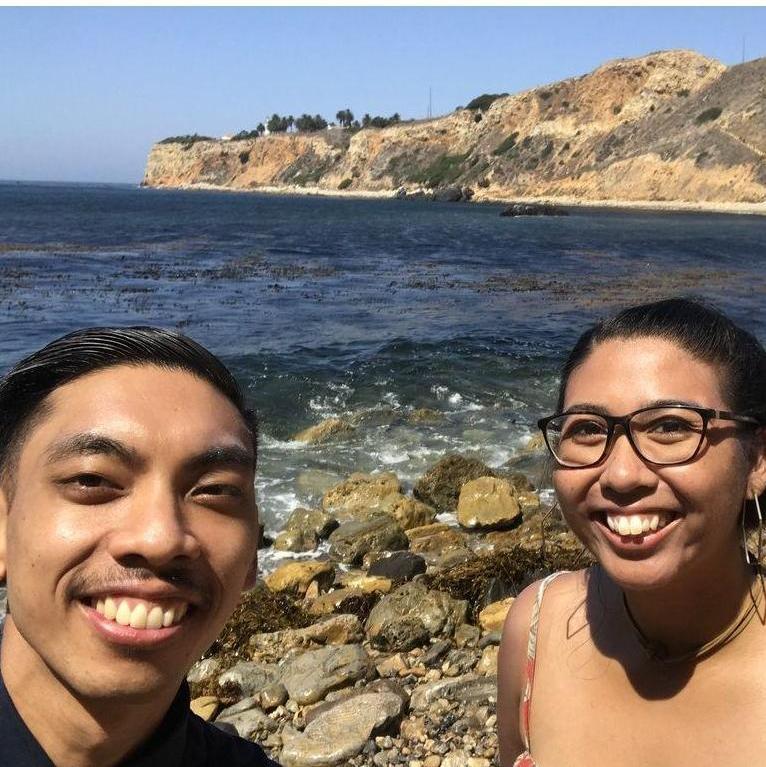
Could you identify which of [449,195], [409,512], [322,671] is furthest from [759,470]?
[449,195]

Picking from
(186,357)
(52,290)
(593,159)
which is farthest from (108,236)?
(593,159)

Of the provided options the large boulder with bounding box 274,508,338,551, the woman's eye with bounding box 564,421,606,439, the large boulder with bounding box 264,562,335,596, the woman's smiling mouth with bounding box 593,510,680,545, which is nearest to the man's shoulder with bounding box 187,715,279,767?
the woman's smiling mouth with bounding box 593,510,680,545

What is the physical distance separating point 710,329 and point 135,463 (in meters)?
1.55

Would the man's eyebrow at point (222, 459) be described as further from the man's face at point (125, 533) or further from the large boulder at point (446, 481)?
the large boulder at point (446, 481)

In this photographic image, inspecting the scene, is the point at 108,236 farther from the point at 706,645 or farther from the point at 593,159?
the point at 593,159

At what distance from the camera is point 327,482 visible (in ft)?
37.3

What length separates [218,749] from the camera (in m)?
1.90

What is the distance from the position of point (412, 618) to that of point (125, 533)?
5264mm

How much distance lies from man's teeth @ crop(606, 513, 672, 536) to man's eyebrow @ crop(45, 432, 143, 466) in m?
1.22

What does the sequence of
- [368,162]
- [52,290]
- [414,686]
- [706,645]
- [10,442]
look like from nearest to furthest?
[10,442] < [706,645] < [414,686] < [52,290] < [368,162]

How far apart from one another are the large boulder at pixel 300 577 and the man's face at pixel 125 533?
6.36 metres

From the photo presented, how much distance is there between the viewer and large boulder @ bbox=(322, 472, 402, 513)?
402 inches

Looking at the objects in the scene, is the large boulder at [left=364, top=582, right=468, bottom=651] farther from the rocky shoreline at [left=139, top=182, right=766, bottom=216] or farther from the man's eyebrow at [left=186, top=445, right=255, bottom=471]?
the rocky shoreline at [left=139, top=182, right=766, bottom=216]

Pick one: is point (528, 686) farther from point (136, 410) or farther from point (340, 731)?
point (340, 731)
